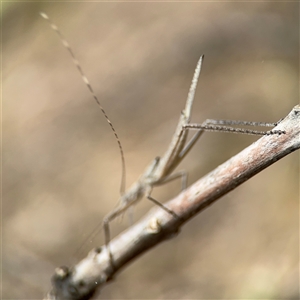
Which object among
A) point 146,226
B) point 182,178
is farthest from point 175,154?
point 146,226

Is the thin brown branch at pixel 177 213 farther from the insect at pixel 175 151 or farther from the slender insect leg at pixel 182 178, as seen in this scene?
the slender insect leg at pixel 182 178

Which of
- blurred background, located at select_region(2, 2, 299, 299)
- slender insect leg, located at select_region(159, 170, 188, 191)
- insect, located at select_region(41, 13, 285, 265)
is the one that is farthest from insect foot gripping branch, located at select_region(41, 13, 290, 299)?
blurred background, located at select_region(2, 2, 299, 299)

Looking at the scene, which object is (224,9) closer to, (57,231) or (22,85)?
(22,85)

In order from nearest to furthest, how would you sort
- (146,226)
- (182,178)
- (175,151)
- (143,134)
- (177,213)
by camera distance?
(177,213) → (146,226) → (175,151) → (182,178) → (143,134)

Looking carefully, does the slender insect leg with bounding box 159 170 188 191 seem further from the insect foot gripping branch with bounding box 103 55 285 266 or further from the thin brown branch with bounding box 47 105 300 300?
the thin brown branch with bounding box 47 105 300 300

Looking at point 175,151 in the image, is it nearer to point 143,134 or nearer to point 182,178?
point 182,178

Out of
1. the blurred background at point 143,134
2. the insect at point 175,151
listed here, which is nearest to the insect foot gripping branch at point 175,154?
the insect at point 175,151
